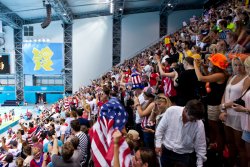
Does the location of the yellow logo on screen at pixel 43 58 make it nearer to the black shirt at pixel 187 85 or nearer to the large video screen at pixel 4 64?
the large video screen at pixel 4 64

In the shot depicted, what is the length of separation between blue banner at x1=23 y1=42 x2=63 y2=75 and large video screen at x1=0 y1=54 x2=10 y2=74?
6.53 feet

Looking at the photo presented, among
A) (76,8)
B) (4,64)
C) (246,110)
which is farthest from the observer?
(4,64)

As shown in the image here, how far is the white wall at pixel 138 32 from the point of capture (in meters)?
25.0

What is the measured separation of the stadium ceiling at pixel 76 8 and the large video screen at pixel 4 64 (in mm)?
3019

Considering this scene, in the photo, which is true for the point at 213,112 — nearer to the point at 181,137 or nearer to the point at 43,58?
the point at 181,137

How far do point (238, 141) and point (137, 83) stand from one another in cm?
318

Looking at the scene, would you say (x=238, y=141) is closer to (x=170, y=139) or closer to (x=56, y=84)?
(x=170, y=139)

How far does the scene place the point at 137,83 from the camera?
614 cm

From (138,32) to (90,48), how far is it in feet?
15.1

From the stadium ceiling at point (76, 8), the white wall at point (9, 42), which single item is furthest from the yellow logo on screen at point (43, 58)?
the stadium ceiling at point (76, 8)

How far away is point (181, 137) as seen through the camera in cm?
291

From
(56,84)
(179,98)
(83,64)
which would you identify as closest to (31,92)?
(56,84)

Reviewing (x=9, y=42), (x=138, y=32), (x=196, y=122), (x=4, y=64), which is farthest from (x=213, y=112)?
(x=9, y=42)

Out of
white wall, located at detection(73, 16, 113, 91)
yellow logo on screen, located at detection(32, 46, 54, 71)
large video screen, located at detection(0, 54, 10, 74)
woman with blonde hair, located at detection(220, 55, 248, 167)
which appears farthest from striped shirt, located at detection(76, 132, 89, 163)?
large video screen, located at detection(0, 54, 10, 74)
